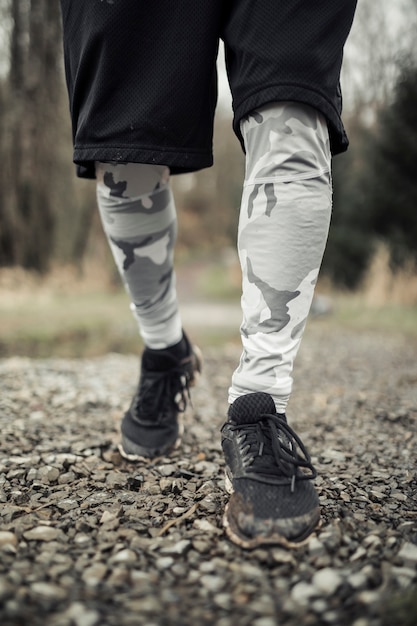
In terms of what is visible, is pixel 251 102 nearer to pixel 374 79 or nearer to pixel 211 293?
pixel 211 293

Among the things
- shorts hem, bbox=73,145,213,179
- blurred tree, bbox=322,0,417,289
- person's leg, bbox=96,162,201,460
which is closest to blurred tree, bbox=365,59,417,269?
blurred tree, bbox=322,0,417,289

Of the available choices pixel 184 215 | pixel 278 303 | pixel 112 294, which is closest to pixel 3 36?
pixel 112 294

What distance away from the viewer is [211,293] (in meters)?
12.3

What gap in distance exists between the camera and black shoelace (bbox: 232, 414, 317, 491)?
118 centimetres

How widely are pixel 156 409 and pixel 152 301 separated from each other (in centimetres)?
36

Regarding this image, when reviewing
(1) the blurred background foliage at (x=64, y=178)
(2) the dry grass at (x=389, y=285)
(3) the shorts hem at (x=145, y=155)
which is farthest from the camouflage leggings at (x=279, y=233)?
(1) the blurred background foliage at (x=64, y=178)

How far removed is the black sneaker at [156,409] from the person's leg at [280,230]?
0.60m

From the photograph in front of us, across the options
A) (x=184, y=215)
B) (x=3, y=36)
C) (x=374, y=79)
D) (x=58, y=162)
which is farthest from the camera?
(x=184, y=215)

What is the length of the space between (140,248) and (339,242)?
9.31 m

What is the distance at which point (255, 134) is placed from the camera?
4.04ft

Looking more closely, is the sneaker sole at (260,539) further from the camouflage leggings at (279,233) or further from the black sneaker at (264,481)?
the camouflage leggings at (279,233)

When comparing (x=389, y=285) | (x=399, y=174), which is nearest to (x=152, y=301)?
(x=389, y=285)

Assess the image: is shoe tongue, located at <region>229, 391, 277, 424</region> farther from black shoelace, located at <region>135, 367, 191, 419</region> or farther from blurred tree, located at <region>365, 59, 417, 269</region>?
blurred tree, located at <region>365, 59, 417, 269</region>

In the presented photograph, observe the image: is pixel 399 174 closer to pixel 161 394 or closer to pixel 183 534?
pixel 161 394
